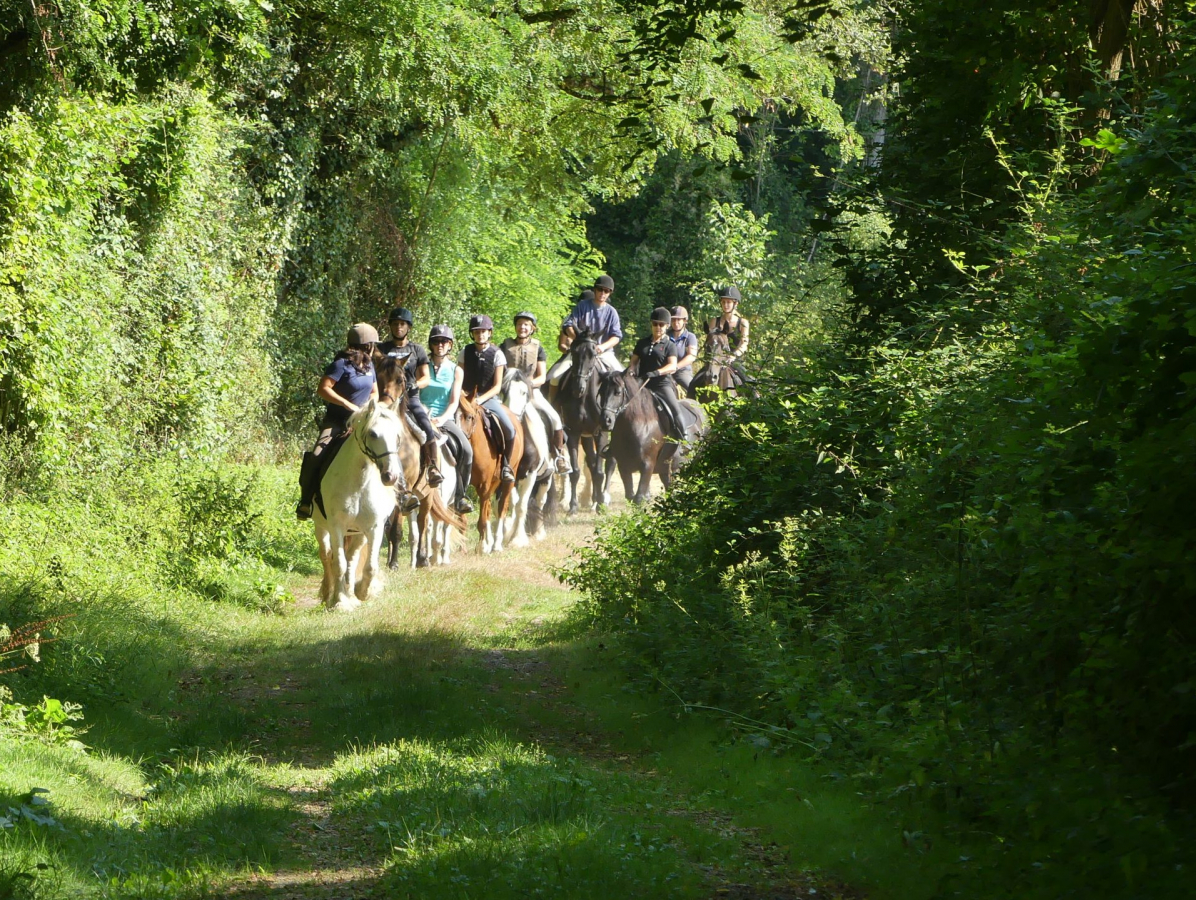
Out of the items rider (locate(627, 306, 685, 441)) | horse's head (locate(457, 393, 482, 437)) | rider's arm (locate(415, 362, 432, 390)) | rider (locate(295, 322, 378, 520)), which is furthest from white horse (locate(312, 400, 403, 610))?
rider (locate(627, 306, 685, 441))

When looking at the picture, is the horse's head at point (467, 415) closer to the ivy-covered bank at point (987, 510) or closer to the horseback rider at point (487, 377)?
the horseback rider at point (487, 377)

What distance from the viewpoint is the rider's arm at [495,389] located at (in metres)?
16.1

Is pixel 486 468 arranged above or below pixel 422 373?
below

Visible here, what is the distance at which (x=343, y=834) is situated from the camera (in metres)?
6.09

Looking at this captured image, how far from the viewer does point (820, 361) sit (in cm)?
1000

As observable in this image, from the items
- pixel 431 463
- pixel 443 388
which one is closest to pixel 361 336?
pixel 431 463

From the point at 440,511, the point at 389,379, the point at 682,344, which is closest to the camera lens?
the point at 389,379

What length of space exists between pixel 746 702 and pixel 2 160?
322 inches

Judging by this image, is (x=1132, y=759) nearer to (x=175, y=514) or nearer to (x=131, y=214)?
(x=175, y=514)

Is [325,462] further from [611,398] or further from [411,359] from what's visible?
[611,398]

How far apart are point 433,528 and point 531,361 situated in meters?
3.64

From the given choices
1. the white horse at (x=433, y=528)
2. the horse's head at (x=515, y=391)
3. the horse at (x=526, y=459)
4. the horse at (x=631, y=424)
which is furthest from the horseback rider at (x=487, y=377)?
the horse at (x=631, y=424)

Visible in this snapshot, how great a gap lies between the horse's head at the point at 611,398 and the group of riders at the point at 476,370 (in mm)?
291

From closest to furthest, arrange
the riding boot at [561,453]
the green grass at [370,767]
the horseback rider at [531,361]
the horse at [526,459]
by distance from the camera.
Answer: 1. the green grass at [370,767]
2. the horse at [526,459]
3. the horseback rider at [531,361]
4. the riding boot at [561,453]
